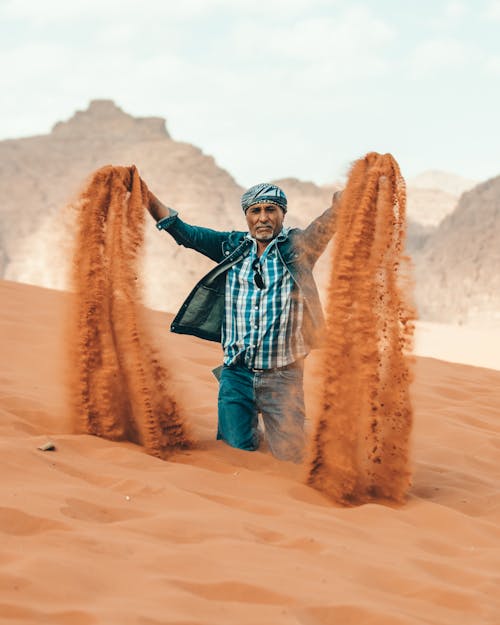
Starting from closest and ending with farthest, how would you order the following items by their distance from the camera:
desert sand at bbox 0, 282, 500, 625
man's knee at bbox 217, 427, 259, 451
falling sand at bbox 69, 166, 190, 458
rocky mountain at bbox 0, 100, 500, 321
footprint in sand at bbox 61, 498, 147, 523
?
desert sand at bbox 0, 282, 500, 625
footprint in sand at bbox 61, 498, 147, 523
falling sand at bbox 69, 166, 190, 458
man's knee at bbox 217, 427, 259, 451
rocky mountain at bbox 0, 100, 500, 321

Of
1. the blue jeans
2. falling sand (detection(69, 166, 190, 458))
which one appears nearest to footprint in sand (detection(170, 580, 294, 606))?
falling sand (detection(69, 166, 190, 458))

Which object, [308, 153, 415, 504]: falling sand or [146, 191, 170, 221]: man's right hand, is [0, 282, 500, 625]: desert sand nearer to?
[308, 153, 415, 504]: falling sand

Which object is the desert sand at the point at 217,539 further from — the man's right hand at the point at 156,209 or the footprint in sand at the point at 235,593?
the man's right hand at the point at 156,209

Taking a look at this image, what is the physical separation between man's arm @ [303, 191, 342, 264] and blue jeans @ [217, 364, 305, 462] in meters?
0.61

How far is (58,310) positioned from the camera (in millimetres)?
8727

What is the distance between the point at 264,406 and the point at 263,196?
1072mm

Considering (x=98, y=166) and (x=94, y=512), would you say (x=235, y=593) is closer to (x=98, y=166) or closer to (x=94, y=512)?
(x=94, y=512)

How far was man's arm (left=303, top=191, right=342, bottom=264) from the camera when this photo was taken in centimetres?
447

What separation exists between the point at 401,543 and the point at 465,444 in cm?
250

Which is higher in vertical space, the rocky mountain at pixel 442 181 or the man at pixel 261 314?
the rocky mountain at pixel 442 181

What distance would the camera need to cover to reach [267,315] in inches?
188

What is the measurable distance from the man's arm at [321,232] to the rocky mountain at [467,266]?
20.9m

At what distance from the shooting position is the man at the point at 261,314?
15.6 feet

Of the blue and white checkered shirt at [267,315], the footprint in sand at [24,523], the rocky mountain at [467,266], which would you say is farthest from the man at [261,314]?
the rocky mountain at [467,266]
